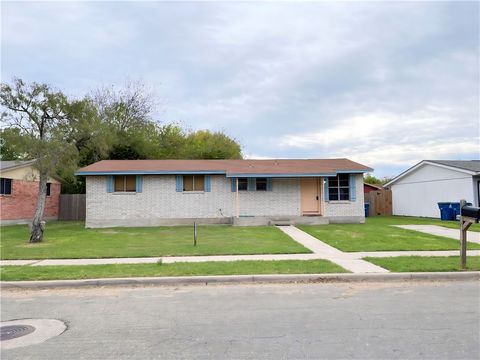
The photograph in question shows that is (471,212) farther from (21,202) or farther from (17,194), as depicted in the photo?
(21,202)

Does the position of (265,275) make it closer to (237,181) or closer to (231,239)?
(231,239)

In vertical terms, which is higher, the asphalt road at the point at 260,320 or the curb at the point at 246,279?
the curb at the point at 246,279

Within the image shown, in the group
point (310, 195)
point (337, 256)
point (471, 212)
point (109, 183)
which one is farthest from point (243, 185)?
point (471, 212)

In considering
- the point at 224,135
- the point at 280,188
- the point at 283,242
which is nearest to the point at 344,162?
the point at 280,188

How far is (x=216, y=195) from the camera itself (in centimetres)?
2103

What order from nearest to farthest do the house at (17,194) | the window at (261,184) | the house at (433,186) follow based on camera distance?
the window at (261,184)
the house at (433,186)
the house at (17,194)

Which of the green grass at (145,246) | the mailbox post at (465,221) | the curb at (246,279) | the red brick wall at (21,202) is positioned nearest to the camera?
the curb at (246,279)

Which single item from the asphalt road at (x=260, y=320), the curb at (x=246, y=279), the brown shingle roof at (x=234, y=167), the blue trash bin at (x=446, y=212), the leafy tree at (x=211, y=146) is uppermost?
the leafy tree at (x=211, y=146)

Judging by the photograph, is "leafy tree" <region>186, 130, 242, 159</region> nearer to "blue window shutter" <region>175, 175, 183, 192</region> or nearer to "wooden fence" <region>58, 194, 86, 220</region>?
"wooden fence" <region>58, 194, 86, 220</region>

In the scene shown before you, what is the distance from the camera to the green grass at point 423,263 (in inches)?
338

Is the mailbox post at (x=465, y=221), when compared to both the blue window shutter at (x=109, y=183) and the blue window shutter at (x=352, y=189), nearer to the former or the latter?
the blue window shutter at (x=352, y=189)

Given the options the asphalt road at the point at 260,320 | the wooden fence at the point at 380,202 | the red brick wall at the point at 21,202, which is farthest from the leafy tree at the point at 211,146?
the asphalt road at the point at 260,320

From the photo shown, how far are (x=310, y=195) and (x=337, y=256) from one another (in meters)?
11.2

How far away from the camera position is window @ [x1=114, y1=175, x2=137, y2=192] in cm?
2105
